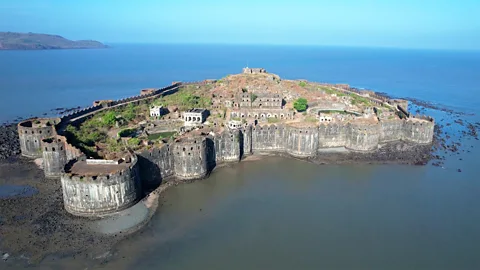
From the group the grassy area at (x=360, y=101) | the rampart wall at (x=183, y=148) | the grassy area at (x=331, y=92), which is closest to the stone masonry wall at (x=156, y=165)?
the rampart wall at (x=183, y=148)

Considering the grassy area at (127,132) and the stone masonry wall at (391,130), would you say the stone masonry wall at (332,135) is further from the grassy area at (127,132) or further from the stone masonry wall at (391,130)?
the grassy area at (127,132)

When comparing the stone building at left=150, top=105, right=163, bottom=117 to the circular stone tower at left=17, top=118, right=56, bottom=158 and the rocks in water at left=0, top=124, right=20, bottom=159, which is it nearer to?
the circular stone tower at left=17, top=118, right=56, bottom=158

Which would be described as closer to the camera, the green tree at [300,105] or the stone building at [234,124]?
the stone building at [234,124]

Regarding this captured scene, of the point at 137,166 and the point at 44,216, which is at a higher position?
the point at 137,166

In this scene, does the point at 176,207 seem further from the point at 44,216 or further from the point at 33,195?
the point at 33,195

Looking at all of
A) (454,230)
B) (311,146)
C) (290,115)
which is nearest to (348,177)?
(311,146)

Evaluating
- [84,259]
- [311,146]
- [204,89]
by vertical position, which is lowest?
[84,259]
